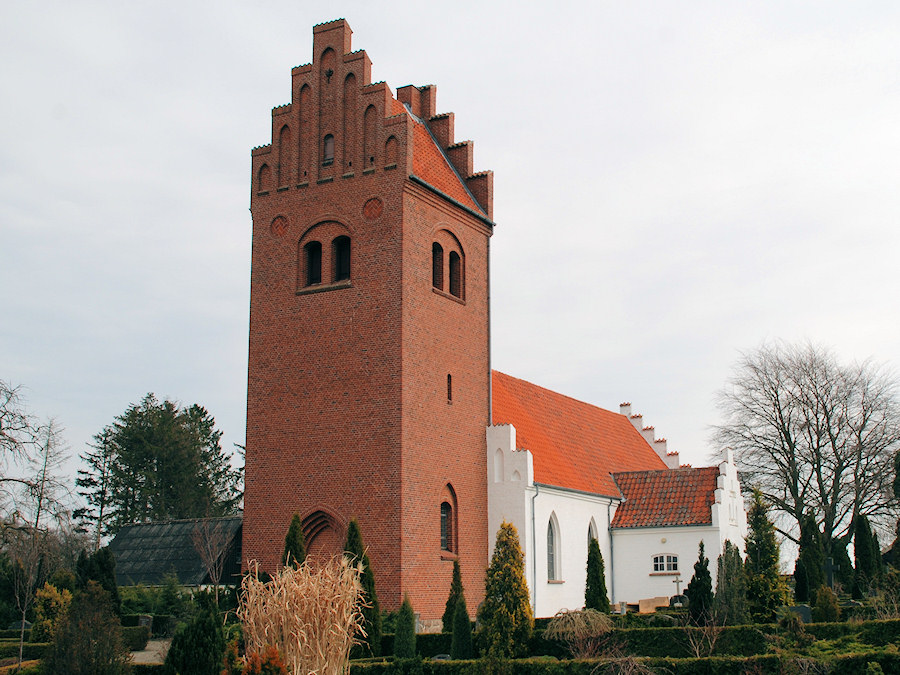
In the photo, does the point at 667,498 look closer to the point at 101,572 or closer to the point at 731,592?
the point at 731,592

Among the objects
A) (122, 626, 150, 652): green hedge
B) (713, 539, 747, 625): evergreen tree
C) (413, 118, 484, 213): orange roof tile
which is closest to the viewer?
(713, 539, 747, 625): evergreen tree

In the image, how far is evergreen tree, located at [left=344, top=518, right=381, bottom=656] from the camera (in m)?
20.8

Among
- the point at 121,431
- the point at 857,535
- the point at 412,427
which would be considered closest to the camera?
the point at 412,427

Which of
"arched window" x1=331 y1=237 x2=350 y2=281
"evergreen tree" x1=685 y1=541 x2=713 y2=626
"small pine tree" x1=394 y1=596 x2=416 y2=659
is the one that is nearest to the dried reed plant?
"small pine tree" x1=394 y1=596 x2=416 y2=659

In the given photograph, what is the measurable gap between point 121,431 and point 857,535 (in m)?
40.8

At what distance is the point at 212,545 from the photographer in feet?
98.4

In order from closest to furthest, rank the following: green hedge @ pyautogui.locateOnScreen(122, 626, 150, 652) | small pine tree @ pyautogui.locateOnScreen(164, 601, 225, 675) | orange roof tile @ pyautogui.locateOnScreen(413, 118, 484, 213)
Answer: small pine tree @ pyautogui.locateOnScreen(164, 601, 225, 675) < green hedge @ pyautogui.locateOnScreen(122, 626, 150, 652) < orange roof tile @ pyautogui.locateOnScreen(413, 118, 484, 213)

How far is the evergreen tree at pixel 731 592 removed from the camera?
72.7 feet

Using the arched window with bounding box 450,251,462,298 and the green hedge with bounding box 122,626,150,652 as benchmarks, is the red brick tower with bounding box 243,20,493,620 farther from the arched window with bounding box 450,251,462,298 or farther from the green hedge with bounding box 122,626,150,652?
the green hedge with bounding box 122,626,150,652

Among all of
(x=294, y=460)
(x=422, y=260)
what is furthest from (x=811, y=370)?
(x=294, y=460)

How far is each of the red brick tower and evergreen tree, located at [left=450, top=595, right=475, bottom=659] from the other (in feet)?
13.0

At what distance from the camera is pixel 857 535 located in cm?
4041

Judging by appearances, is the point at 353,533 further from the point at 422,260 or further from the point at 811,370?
the point at 811,370

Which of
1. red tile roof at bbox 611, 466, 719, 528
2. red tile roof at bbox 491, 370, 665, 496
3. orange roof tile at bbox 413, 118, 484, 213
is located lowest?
red tile roof at bbox 611, 466, 719, 528
